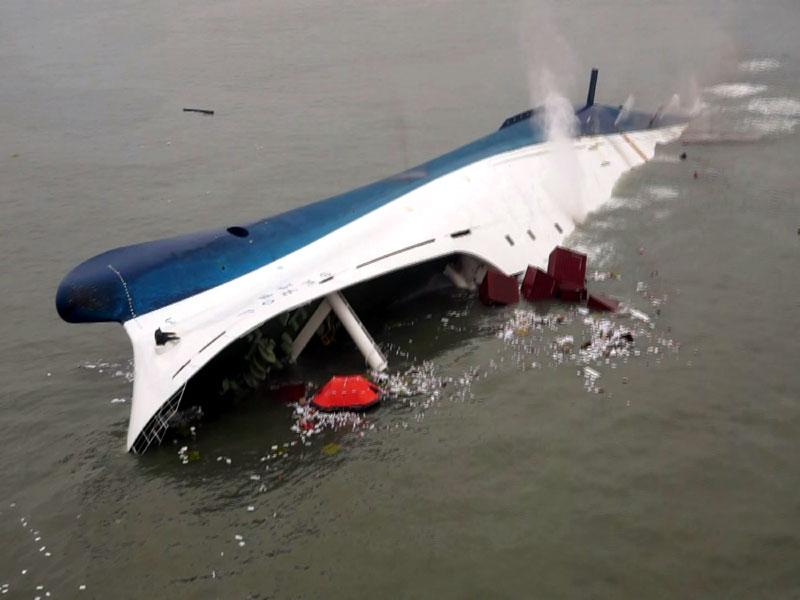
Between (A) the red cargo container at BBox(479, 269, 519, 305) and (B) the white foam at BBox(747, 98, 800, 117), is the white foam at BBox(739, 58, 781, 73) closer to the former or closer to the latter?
(B) the white foam at BBox(747, 98, 800, 117)

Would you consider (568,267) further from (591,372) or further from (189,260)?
(189,260)

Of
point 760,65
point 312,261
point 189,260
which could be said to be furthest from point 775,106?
point 189,260

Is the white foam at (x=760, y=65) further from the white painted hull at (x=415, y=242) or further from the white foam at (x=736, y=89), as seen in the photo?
the white painted hull at (x=415, y=242)

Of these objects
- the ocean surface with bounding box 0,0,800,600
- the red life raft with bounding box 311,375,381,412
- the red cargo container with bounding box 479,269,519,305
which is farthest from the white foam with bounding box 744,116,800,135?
the red life raft with bounding box 311,375,381,412

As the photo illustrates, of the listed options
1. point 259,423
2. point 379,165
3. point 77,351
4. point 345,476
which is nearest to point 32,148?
point 379,165

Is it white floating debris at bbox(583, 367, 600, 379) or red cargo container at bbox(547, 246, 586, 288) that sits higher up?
red cargo container at bbox(547, 246, 586, 288)

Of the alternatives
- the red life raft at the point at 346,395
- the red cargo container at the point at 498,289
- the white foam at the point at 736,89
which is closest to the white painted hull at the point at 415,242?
the red cargo container at the point at 498,289
